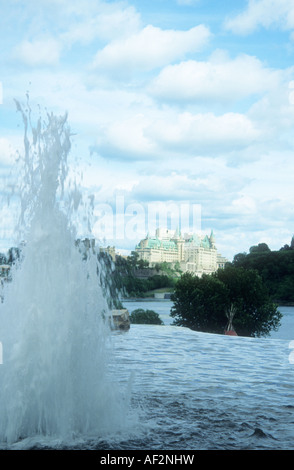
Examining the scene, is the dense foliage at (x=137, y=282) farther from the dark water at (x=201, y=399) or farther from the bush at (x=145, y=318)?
the dark water at (x=201, y=399)

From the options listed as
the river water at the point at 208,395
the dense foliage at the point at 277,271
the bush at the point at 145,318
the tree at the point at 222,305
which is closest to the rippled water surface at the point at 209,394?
the river water at the point at 208,395

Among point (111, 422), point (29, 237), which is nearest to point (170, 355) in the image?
point (111, 422)

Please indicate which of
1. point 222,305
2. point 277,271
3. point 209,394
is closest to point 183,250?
point 277,271

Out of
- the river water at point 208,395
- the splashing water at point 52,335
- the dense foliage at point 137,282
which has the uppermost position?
the splashing water at point 52,335

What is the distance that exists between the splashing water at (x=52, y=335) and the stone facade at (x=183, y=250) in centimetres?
13040

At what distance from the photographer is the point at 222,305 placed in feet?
122

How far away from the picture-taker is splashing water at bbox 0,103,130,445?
6633mm

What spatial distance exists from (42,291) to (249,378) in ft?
16.8

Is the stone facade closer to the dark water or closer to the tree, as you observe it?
the tree

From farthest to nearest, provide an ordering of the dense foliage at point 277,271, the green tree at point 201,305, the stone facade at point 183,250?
the stone facade at point 183,250 < the dense foliage at point 277,271 < the green tree at point 201,305

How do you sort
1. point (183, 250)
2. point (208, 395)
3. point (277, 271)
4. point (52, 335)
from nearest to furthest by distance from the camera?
point (52, 335)
point (208, 395)
point (277, 271)
point (183, 250)

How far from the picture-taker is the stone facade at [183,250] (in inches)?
5659

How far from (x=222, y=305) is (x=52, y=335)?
31.3 metres

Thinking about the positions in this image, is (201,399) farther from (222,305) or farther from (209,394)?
(222,305)
